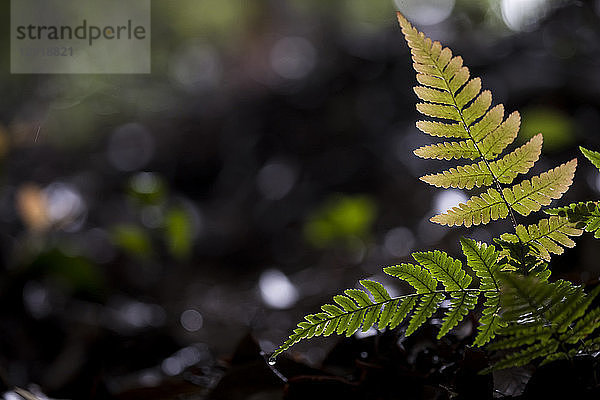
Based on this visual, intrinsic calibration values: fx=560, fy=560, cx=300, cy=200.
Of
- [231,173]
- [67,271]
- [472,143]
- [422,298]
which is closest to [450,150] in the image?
[472,143]

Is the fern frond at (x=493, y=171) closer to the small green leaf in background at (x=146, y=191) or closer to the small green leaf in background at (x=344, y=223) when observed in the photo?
the small green leaf in background at (x=146, y=191)

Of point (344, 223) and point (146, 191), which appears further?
point (344, 223)

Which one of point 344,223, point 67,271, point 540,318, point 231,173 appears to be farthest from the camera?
point 231,173

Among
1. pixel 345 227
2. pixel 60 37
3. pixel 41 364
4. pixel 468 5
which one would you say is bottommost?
pixel 41 364

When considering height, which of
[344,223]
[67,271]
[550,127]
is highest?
[550,127]

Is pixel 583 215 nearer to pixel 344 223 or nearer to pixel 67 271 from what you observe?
pixel 344 223

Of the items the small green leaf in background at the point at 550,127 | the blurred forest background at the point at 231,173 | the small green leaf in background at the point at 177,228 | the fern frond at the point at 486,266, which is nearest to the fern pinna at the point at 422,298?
the fern frond at the point at 486,266

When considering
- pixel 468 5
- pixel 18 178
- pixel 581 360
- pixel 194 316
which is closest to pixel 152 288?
pixel 194 316

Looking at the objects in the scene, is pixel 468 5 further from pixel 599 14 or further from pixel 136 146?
pixel 136 146
